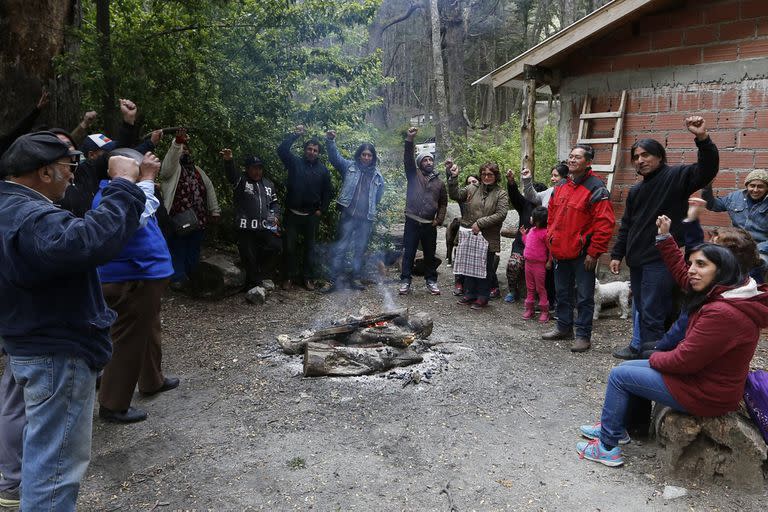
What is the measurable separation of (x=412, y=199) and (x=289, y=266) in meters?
2.06

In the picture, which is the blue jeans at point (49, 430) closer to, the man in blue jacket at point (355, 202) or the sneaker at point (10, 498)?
the sneaker at point (10, 498)

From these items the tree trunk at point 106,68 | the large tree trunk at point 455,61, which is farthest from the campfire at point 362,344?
the large tree trunk at point 455,61

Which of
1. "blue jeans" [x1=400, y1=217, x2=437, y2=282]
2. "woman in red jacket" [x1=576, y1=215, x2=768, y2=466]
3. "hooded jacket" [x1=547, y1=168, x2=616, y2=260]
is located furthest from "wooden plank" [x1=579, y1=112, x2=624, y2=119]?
"woman in red jacket" [x1=576, y1=215, x2=768, y2=466]

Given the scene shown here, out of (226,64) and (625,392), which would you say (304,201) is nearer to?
(226,64)

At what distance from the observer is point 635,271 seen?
5.05 meters

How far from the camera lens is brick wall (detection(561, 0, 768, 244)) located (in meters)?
5.88

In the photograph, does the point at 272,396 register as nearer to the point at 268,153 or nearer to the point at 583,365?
the point at 583,365

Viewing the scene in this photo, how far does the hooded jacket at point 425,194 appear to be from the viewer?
25.0 ft

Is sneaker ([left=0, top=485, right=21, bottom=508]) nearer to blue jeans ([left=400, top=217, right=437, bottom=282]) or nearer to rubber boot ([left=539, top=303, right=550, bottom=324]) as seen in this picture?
rubber boot ([left=539, top=303, right=550, bottom=324])

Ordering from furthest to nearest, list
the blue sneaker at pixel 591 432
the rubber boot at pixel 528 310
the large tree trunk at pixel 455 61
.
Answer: the large tree trunk at pixel 455 61
the rubber boot at pixel 528 310
the blue sneaker at pixel 591 432

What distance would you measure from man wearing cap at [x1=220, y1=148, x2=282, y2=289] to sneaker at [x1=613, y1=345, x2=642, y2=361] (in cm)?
452

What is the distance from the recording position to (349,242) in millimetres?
8250

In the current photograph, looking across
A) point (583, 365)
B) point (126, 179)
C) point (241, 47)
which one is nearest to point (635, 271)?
point (583, 365)

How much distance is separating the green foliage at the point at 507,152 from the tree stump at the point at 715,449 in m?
12.0
